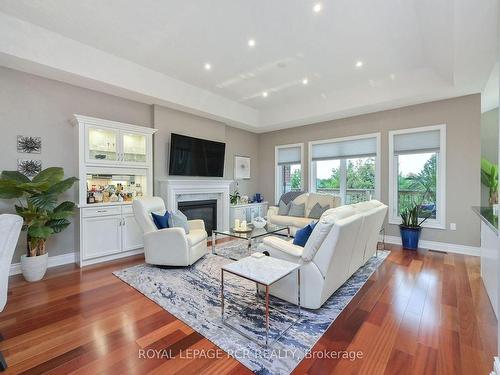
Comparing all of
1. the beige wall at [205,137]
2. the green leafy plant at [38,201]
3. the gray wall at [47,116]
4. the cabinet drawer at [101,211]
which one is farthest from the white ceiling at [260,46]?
the cabinet drawer at [101,211]

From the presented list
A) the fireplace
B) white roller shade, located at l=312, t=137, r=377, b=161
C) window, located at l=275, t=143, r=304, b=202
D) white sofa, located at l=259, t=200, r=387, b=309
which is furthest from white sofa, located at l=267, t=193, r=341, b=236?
white sofa, located at l=259, t=200, r=387, b=309

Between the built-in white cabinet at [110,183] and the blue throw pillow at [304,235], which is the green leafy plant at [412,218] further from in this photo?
the built-in white cabinet at [110,183]

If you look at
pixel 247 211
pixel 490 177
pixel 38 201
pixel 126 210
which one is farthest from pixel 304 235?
pixel 490 177

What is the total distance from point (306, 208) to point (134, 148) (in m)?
3.81

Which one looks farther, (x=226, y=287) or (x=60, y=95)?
(x=60, y=95)

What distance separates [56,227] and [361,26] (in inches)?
187

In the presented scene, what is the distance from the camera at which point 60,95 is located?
149 inches

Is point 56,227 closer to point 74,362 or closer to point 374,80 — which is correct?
point 74,362

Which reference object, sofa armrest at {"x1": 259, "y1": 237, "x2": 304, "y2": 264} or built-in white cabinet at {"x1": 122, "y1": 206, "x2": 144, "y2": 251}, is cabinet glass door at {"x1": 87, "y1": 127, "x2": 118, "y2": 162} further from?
sofa armrest at {"x1": 259, "y1": 237, "x2": 304, "y2": 264}

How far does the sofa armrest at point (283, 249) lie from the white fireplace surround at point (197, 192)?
8.49 feet

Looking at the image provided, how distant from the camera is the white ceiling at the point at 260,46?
271 cm

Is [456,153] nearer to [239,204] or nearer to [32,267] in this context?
[239,204]

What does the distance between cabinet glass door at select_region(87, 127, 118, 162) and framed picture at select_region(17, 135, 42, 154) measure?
0.63 meters

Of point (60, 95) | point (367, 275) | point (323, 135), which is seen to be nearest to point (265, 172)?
point (323, 135)
